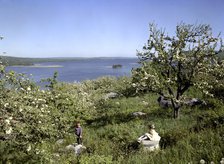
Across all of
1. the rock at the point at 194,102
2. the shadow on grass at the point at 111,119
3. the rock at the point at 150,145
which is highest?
the rock at the point at 194,102

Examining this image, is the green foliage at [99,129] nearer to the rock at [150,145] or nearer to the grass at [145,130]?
the grass at [145,130]

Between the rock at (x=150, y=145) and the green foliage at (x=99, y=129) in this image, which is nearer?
the green foliage at (x=99, y=129)

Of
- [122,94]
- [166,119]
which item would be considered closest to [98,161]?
[166,119]

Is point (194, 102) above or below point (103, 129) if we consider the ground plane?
above

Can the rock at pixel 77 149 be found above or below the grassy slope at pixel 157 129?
below

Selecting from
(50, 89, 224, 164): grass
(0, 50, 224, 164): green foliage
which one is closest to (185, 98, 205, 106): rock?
(0, 50, 224, 164): green foliage

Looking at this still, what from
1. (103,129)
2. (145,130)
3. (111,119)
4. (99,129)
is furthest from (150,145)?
(111,119)

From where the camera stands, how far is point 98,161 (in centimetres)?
1084

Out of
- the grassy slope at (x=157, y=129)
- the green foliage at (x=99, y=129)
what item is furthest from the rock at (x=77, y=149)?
the grassy slope at (x=157, y=129)

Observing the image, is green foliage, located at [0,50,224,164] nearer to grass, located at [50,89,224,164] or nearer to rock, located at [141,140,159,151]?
grass, located at [50,89,224,164]

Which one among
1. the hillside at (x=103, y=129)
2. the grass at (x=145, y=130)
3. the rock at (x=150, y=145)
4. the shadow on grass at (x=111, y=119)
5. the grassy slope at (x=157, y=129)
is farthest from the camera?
the shadow on grass at (x=111, y=119)

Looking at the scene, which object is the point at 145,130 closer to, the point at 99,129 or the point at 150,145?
the point at 99,129

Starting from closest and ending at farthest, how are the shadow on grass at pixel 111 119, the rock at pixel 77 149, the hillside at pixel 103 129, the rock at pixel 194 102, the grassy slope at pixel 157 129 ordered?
the grassy slope at pixel 157 129 → the hillside at pixel 103 129 → the rock at pixel 77 149 → the shadow on grass at pixel 111 119 → the rock at pixel 194 102

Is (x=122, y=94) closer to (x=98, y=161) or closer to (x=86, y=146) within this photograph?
(x=86, y=146)
